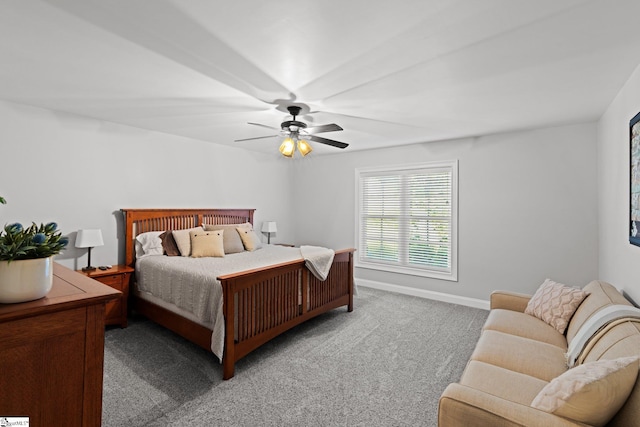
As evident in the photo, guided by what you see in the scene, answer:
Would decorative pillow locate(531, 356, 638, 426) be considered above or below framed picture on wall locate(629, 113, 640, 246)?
below

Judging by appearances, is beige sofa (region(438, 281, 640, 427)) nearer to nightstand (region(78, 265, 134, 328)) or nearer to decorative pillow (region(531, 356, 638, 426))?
decorative pillow (region(531, 356, 638, 426))

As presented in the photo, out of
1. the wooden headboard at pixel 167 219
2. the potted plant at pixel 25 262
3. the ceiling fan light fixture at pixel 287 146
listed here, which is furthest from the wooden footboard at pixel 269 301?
the wooden headboard at pixel 167 219

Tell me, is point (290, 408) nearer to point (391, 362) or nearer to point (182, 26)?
point (391, 362)

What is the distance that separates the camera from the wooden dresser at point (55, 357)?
3.38 ft

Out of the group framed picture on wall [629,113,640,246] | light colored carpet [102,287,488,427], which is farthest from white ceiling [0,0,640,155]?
light colored carpet [102,287,488,427]

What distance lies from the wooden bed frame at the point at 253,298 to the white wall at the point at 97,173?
0.21 m

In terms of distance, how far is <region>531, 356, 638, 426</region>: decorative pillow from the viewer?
3.73 ft

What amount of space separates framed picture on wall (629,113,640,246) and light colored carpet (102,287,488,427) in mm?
1636

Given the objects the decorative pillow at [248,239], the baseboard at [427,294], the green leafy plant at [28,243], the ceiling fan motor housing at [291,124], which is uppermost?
the ceiling fan motor housing at [291,124]

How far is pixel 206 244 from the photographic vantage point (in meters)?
3.88

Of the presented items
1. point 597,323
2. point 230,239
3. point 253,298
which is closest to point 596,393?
point 597,323

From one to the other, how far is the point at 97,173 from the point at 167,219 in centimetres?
99

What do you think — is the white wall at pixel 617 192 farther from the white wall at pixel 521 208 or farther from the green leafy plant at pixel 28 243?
the green leafy plant at pixel 28 243

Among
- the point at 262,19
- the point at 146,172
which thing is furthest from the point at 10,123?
the point at 262,19
